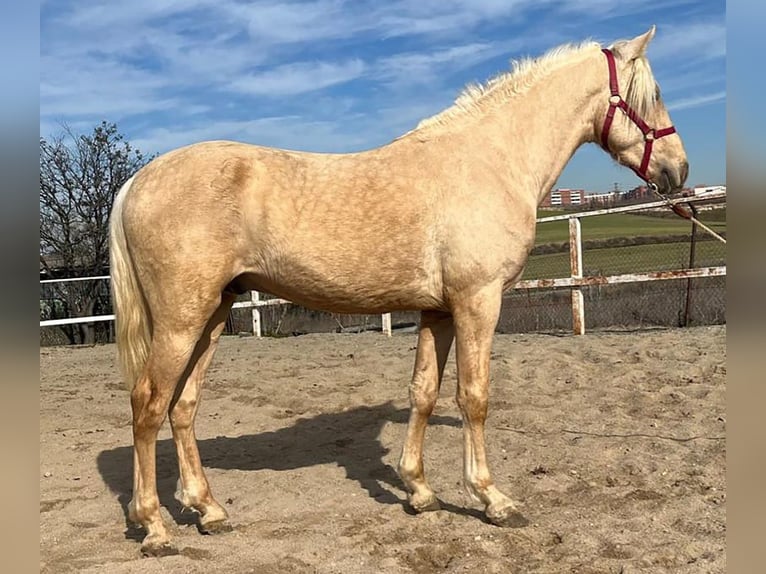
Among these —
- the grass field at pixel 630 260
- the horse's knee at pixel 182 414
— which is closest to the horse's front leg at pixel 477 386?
the horse's knee at pixel 182 414

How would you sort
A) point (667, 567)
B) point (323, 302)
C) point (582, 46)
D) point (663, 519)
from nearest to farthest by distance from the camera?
point (667, 567) < point (663, 519) < point (323, 302) < point (582, 46)

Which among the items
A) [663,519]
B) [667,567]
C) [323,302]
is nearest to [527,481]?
[663,519]

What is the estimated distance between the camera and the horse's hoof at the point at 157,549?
9.71 ft

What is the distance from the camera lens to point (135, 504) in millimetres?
3164

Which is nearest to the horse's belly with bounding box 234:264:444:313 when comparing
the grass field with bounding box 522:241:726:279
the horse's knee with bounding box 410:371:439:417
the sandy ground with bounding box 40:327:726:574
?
the horse's knee with bounding box 410:371:439:417

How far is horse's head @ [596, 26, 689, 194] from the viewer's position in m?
3.51

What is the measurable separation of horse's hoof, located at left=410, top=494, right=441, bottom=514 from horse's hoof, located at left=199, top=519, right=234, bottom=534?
959 millimetres

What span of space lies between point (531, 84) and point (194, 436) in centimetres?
270

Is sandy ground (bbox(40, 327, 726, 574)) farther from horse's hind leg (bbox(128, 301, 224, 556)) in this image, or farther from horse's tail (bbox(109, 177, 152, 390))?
horse's tail (bbox(109, 177, 152, 390))

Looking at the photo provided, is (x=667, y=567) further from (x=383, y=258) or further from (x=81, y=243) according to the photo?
(x=81, y=243)

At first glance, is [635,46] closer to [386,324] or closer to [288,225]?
[288,225]

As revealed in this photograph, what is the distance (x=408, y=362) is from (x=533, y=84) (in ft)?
14.6

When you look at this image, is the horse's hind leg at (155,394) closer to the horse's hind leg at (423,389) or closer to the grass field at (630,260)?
the horse's hind leg at (423,389)

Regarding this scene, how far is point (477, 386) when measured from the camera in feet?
10.9
